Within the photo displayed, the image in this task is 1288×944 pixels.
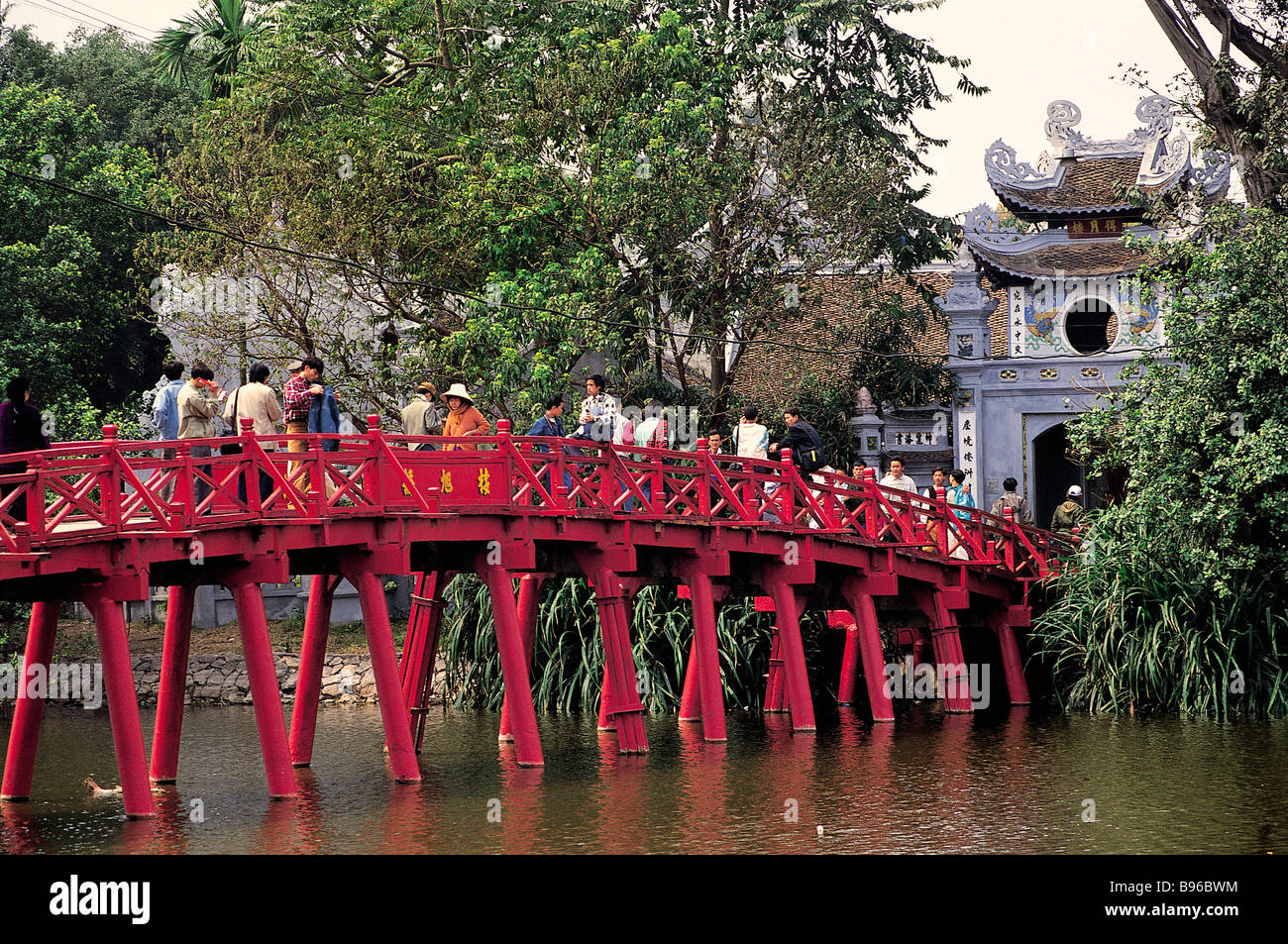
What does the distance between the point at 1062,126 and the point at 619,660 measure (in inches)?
744

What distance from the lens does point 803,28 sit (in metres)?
34.8

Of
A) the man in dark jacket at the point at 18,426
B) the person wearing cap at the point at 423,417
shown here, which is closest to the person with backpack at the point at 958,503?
the person wearing cap at the point at 423,417

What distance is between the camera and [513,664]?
2227 cm

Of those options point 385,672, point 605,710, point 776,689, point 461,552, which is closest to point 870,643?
point 776,689

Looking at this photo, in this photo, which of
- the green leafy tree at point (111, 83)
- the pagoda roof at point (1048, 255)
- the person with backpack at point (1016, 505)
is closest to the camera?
the person with backpack at point (1016, 505)

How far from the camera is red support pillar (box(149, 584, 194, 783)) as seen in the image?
835 inches

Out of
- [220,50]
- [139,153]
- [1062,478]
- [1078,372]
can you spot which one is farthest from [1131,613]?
[139,153]

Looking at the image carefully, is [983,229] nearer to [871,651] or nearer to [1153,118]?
[1153,118]

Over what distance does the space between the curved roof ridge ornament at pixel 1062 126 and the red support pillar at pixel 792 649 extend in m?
15.4

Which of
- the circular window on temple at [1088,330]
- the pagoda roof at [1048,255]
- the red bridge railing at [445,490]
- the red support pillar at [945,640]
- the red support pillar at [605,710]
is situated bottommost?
the red support pillar at [605,710]

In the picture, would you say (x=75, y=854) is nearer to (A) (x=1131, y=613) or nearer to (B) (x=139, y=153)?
(A) (x=1131, y=613)

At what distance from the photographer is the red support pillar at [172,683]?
69.6ft

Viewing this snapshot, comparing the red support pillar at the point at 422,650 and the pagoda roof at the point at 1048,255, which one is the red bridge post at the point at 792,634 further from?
the pagoda roof at the point at 1048,255
